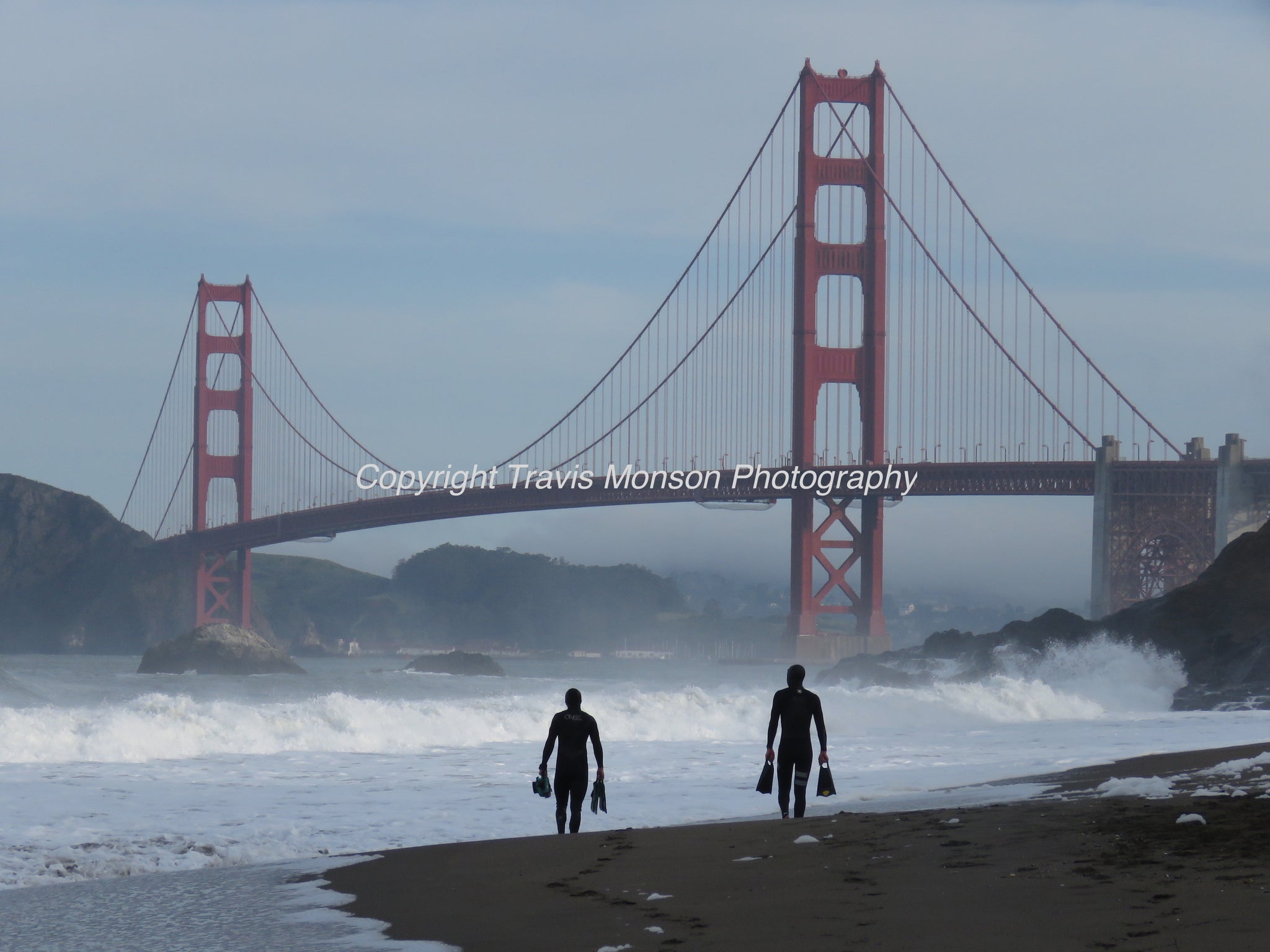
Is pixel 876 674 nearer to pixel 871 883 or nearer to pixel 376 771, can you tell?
pixel 376 771

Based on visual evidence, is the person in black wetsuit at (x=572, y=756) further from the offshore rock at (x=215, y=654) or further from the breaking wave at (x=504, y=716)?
the offshore rock at (x=215, y=654)

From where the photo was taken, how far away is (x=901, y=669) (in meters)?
42.5

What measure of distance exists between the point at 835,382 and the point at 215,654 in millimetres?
24621

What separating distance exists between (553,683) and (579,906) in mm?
44528

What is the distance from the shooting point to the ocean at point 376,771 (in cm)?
787

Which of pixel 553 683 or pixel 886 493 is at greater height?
pixel 886 493

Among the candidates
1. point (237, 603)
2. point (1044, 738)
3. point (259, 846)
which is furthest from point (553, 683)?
point (259, 846)

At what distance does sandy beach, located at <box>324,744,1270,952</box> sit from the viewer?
5.20 m

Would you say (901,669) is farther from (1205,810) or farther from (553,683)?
(1205,810)

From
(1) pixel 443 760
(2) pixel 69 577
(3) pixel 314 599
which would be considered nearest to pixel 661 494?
(1) pixel 443 760

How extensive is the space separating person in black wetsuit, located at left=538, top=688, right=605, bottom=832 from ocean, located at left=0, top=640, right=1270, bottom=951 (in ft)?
4.75

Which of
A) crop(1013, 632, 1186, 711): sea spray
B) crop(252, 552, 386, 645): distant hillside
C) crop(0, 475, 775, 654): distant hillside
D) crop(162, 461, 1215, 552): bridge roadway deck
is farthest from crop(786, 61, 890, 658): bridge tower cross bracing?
crop(252, 552, 386, 645): distant hillside

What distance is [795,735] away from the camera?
29.3ft

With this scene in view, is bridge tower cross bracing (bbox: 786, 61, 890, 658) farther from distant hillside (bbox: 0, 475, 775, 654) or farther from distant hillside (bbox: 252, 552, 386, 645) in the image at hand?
distant hillside (bbox: 252, 552, 386, 645)
